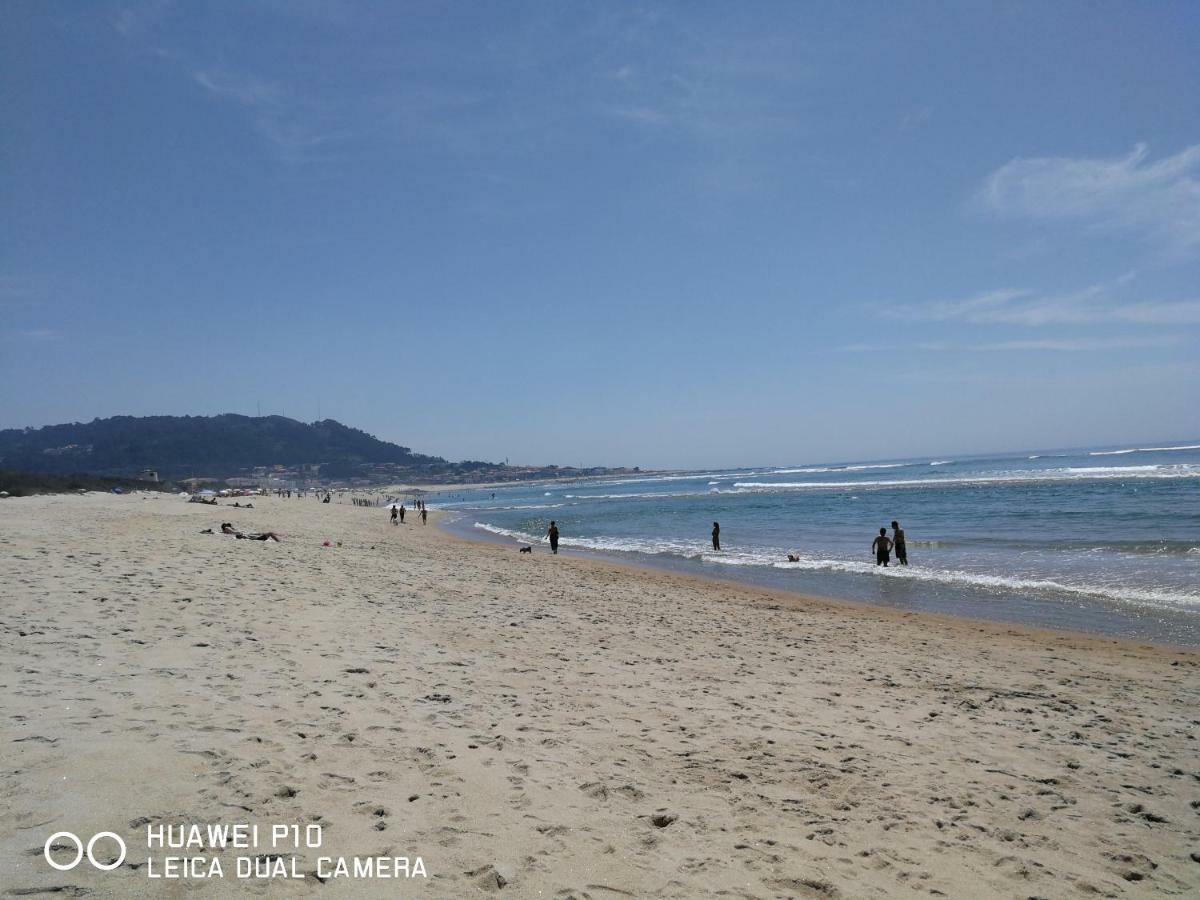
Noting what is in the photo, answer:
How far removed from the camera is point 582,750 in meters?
5.00

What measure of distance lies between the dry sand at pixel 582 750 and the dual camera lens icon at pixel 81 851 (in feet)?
0.17

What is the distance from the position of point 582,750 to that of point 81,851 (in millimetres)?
3033

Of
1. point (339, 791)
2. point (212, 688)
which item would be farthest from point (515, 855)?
point (212, 688)

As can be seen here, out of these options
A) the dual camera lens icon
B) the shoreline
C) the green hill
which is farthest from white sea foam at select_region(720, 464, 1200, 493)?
the green hill

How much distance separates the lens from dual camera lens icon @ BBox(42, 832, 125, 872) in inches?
115

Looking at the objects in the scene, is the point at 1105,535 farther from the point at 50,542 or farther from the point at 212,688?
the point at 50,542

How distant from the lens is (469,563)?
18.2m

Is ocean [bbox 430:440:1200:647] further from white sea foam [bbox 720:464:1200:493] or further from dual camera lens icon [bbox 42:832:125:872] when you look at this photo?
dual camera lens icon [bbox 42:832:125:872]

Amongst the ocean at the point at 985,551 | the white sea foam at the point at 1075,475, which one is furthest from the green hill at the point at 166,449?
the white sea foam at the point at 1075,475

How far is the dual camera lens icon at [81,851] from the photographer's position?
292 centimetres

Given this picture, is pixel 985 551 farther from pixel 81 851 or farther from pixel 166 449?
pixel 166 449

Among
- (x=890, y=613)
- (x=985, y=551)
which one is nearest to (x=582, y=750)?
(x=890, y=613)

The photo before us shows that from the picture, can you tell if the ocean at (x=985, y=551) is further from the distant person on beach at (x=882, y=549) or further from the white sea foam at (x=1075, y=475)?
the white sea foam at (x=1075, y=475)

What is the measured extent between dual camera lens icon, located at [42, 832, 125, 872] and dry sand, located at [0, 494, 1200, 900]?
53mm
